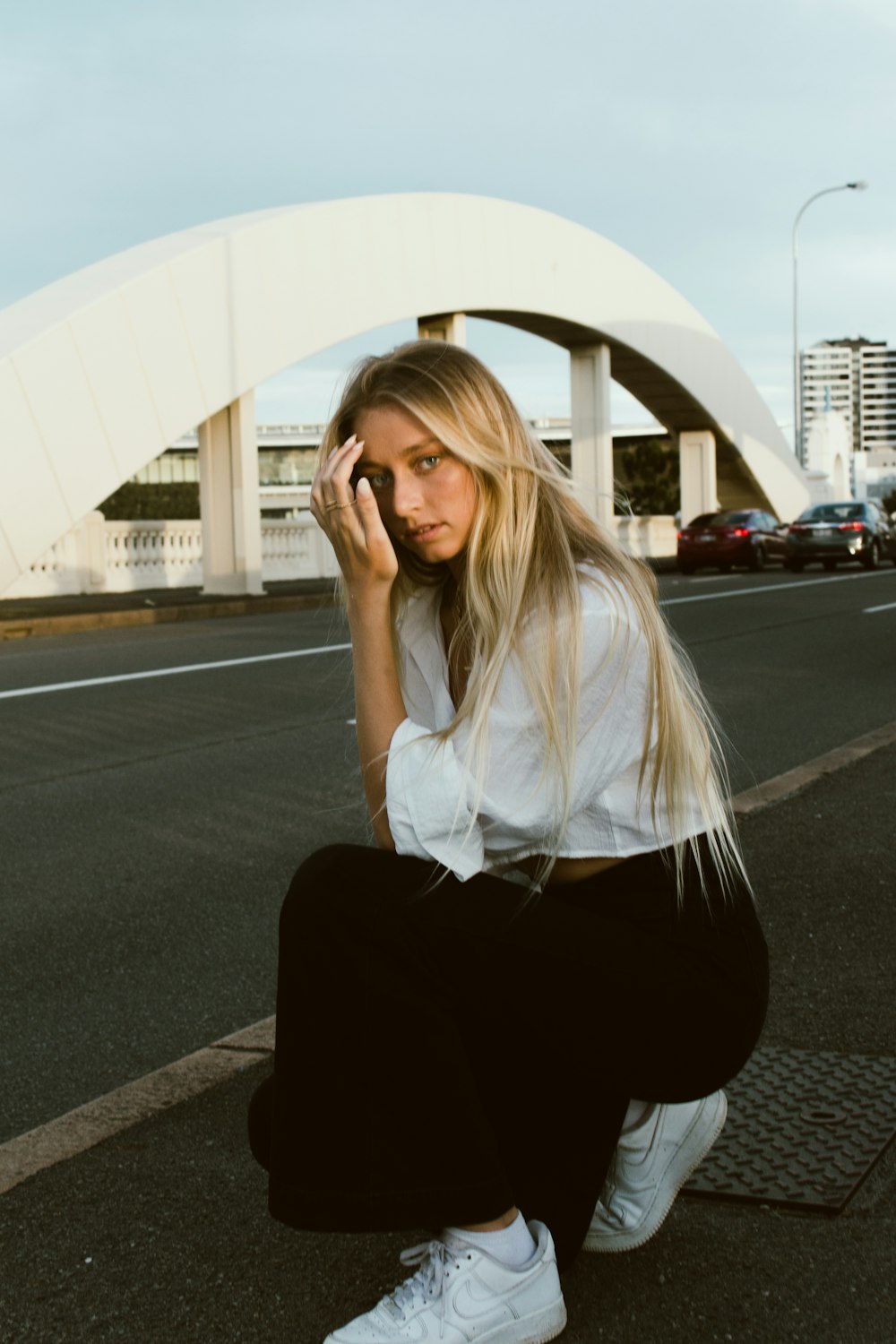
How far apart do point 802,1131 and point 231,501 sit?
76.8ft

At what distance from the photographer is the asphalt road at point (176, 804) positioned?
4012 mm

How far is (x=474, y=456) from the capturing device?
8.00 feet

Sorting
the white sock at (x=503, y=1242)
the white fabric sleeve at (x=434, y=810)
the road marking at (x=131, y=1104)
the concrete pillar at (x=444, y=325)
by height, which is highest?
the concrete pillar at (x=444, y=325)

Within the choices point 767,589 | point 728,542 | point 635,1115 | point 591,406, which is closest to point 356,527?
point 635,1115

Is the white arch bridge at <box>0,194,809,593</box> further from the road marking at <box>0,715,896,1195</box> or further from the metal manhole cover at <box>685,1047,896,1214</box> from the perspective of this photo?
the metal manhole cover at <box>685,1047,896,1214</box>

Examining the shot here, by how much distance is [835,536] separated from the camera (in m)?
31.3

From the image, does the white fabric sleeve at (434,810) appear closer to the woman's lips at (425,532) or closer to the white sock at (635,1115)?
the woman's lips at (425,532)

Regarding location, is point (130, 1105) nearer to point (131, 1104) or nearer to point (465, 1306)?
point (131, 1104)

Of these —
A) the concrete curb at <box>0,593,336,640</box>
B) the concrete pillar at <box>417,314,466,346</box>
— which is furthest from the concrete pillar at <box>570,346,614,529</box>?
the concrete curb at <box>0,593,336,640</box>

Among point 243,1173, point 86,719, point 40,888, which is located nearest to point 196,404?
point 86,719

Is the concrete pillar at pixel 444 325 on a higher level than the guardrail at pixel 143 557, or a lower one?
higher

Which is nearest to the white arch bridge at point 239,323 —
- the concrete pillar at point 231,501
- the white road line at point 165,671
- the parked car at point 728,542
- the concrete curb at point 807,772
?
the concrete pillar at point 231,501

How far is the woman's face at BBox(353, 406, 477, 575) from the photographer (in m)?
2.49

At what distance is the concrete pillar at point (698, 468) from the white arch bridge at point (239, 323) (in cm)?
709
